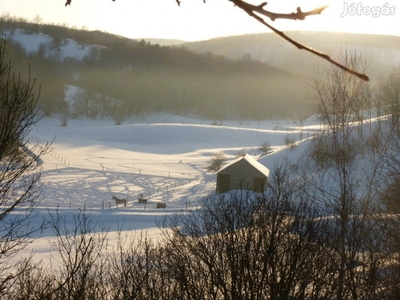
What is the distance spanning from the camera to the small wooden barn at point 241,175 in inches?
1187

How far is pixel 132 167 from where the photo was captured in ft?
147

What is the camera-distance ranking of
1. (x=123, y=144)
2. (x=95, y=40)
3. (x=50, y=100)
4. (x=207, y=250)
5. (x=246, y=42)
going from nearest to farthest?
(x=207, y=250) → (x=123, y=144) → (x=50, y=100) → (x=95, y=40) → (x=246, y=42)

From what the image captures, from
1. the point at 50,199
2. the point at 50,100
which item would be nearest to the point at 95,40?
the point at 50,100

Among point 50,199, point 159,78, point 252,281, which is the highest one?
point 159,78

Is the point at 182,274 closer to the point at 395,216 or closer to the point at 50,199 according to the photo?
the point at 395,216

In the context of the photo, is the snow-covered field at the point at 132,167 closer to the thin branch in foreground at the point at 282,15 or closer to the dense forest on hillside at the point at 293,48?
the thin branch in foreground at the point at 282,15

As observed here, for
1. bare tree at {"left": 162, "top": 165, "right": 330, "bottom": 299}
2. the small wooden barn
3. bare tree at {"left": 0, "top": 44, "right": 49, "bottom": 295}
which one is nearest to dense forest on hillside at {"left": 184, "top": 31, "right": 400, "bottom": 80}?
the small wooden barn

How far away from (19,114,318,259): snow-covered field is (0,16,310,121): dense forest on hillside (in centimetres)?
1373

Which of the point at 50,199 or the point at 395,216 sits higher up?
the point at 395,216

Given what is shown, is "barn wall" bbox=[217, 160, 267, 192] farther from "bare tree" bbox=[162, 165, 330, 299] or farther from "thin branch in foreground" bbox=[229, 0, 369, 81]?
"thin branch in foreground" bbox=[229, 0, 369, 81]

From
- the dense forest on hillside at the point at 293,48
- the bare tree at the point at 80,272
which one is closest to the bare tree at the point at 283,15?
the bare tree at the point at 80,272

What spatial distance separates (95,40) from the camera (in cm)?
12575

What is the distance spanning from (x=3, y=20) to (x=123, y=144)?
282ft

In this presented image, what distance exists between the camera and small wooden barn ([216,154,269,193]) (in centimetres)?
3014
